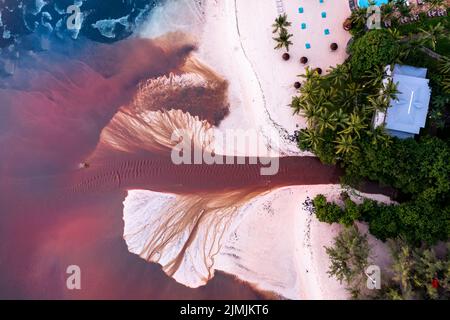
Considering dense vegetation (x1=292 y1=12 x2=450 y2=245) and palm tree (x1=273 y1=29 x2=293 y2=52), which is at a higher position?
palm tree (x1=273 y1=29 x2=293 y2=52)

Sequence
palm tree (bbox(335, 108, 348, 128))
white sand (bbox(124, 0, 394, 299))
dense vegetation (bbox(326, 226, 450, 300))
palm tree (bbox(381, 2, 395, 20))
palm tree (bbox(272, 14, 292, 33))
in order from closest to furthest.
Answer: dense vegetation (bbox(326, 226, 450, 300)), palm tree (bbox(335, 108, 348, 128)), palm tree (bbox(381, 2, 395, 20)), palm tree (bbox(272, 14, 292, 33)), white sand (bbox(124, 0, 394, 299))

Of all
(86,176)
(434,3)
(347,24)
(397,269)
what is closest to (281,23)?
(347,24)

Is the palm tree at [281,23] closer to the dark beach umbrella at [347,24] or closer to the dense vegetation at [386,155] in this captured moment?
the dark beach umbrella at [347,24]

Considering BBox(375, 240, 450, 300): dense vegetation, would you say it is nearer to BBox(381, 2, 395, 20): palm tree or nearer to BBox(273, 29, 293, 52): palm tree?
BBox(381, 2, 395, 20): palm tree

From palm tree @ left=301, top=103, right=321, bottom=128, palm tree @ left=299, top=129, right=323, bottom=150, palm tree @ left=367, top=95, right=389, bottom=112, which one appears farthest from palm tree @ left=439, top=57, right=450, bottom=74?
palm tree @ left=299, top=129, right=323, bottom=150

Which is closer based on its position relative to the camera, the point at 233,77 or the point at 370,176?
the point at 370,176
